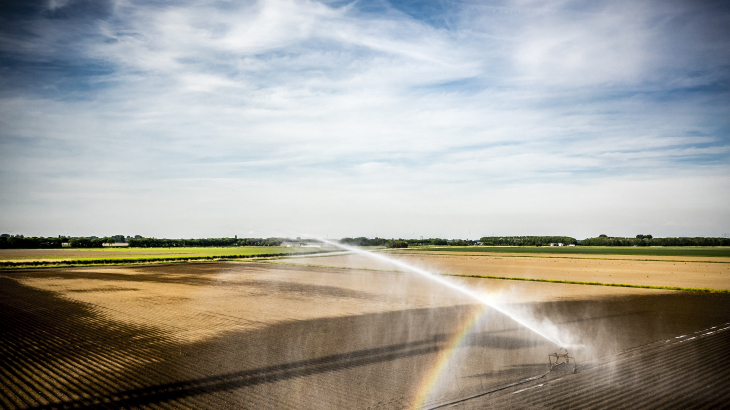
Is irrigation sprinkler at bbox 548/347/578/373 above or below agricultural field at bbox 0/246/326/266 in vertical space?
above

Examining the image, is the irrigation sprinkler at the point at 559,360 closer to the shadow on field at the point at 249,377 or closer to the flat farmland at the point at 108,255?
the shadow on field at the point at 249,377

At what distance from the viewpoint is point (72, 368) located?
1596 cm

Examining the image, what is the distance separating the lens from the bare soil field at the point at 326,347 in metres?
13.5

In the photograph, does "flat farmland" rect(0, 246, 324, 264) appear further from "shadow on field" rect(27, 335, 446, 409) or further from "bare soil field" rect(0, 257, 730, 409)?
"shadow on field" rect(27, 335, 446, 409)

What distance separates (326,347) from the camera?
1938cm

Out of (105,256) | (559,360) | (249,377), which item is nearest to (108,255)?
(105,256)

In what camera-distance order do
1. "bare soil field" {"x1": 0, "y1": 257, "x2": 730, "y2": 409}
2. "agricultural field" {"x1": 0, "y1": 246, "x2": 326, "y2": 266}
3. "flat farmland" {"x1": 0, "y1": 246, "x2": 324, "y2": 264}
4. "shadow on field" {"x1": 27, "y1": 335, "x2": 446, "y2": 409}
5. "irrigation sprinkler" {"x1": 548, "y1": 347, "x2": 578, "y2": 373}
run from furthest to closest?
"flat farmland" {"x1": 0, "y1": 246, "x2": 324, "y2": 264} < "agricultural field" {"x1": 0, "y1": 246, "x2": 326, "y2": 266} < "irrigation sprinkler" {"x1": 548, "y1": 347, "x2": 578, "y2": 373} < "bare soil field" {"x1": 0, "y1": 257, "x2": 730, "y2": 409} < "shadow on field" {"x1": 27, "y1": 335, "x2": 446, "y2": 409}

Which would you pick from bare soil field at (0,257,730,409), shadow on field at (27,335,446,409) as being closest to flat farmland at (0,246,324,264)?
bare soil field at (0,257,730,409)

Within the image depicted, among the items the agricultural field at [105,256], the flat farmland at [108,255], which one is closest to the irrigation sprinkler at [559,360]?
the agricultural field at [105,256]

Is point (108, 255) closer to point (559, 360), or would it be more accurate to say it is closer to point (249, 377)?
point (249, 377)

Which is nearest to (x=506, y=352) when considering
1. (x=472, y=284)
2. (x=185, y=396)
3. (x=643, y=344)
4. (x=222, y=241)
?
(x=643, y=344)

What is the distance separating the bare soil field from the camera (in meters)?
13.5

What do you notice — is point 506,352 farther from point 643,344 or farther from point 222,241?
point 222,241

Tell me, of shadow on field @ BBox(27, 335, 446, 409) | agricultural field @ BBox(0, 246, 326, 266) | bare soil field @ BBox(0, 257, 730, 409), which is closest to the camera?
shadow on field @ BBox(27, 335, 446, 409)
